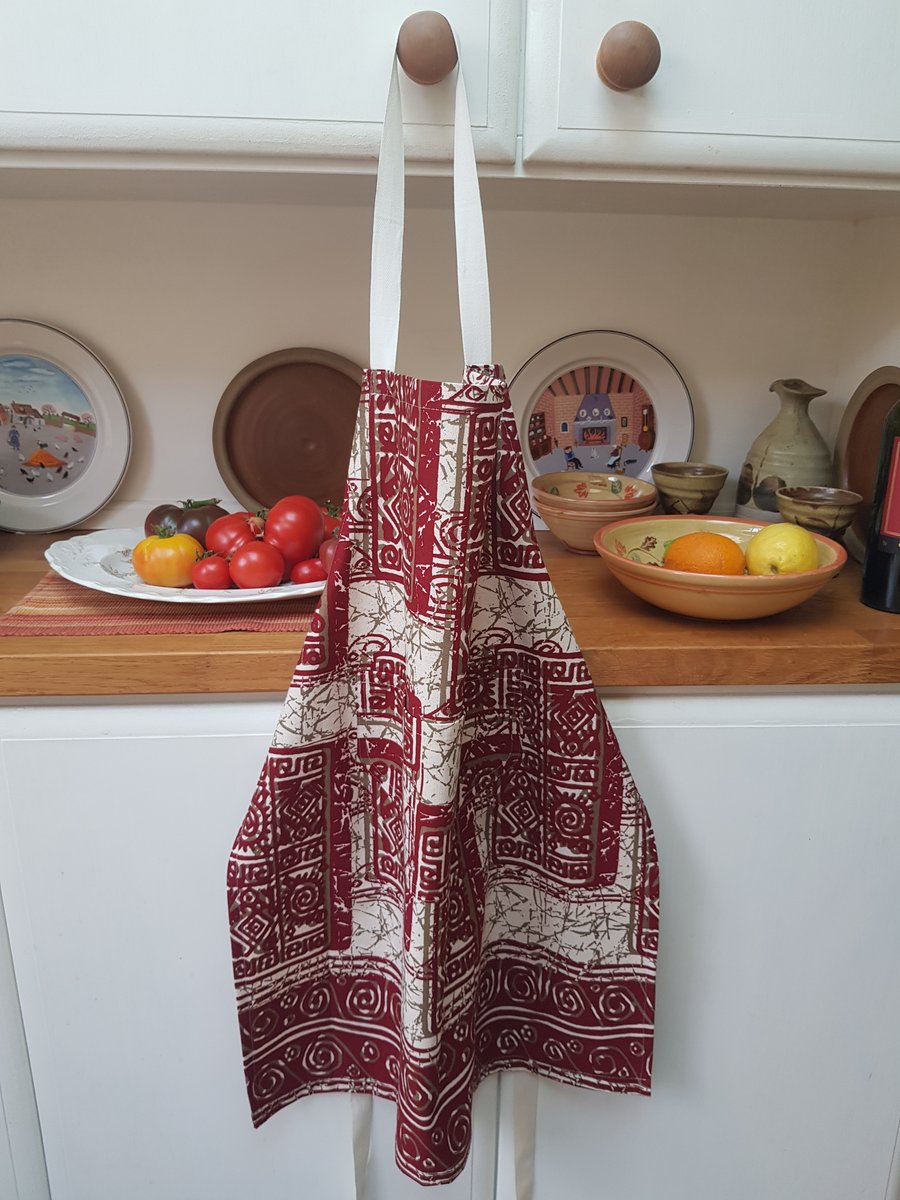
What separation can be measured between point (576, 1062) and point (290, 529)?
0.66 m

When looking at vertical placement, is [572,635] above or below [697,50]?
below

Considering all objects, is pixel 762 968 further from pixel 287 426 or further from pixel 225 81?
pixel 225 81

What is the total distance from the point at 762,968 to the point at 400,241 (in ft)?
2.73

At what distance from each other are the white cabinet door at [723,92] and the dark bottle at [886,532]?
278mm

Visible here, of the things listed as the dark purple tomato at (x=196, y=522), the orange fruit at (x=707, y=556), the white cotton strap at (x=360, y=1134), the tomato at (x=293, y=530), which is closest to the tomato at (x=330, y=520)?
the tomato at (x=293, y=530)

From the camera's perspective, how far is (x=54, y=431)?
1.16m

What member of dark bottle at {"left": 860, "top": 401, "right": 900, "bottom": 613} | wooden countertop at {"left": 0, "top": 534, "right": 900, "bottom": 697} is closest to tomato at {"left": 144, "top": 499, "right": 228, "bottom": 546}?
wooden countertop at {"left": 0, "top": 534, "right": 900, "bottom": 697}

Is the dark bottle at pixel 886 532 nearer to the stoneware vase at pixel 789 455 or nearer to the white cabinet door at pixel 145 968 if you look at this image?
the stoneware vase at pixel 789 455

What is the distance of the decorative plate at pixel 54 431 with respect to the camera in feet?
3.75

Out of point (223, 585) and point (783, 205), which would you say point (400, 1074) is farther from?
point (783, 205)

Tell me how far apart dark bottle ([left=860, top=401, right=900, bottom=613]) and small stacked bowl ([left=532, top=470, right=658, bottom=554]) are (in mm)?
267

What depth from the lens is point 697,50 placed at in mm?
793

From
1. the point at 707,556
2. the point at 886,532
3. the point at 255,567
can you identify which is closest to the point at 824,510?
the point at 886,532

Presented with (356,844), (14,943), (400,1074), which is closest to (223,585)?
(356,844)
